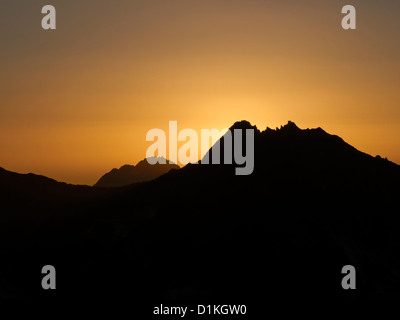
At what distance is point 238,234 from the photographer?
6348 inches

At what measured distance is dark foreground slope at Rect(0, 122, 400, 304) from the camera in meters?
151

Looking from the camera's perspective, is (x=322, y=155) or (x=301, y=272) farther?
(x=322, y=155)

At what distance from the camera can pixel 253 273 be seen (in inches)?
5989

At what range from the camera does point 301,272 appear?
15188cm

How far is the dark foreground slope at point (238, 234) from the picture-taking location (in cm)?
15062

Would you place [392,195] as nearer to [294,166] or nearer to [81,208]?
[294,166]
